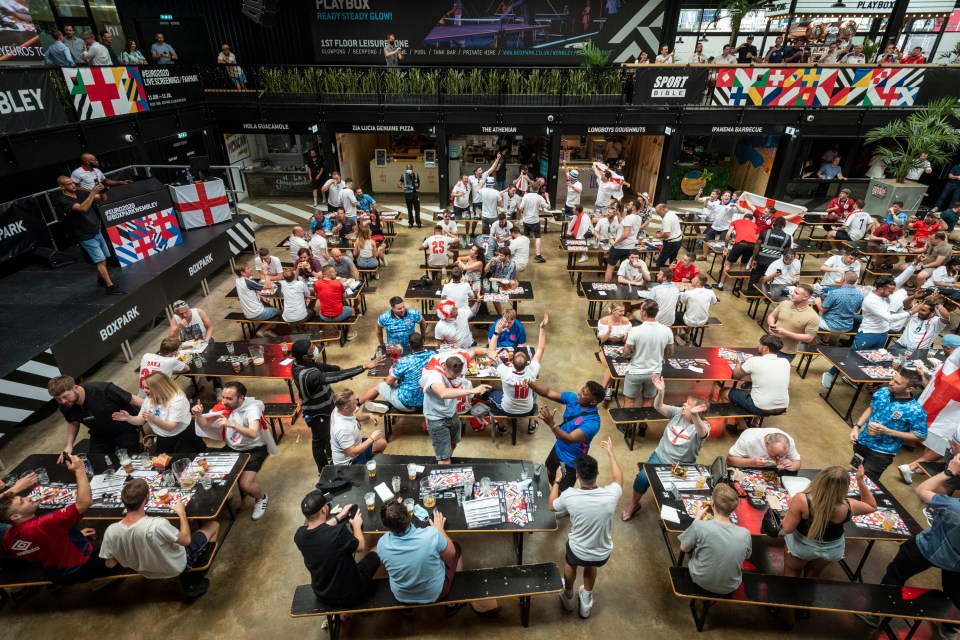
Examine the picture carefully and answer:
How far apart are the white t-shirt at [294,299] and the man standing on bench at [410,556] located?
519 cm

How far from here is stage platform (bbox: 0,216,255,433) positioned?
21.5 ft

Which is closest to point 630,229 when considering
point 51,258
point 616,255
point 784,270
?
point 616,255

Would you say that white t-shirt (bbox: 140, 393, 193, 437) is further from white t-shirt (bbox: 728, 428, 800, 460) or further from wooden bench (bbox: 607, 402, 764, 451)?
white t-shirt (bbox: 728, 428, 800, 460)

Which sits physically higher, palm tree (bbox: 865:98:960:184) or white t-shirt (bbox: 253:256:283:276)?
palm tree (bbox: 865:98:960:184)

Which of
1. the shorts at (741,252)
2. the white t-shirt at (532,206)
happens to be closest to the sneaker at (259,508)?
the white t-shirt at (532,206)

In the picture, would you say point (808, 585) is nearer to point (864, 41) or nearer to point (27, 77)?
point (27, 77)

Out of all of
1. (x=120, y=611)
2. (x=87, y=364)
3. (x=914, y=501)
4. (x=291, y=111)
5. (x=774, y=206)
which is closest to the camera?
(x=120, y=611)

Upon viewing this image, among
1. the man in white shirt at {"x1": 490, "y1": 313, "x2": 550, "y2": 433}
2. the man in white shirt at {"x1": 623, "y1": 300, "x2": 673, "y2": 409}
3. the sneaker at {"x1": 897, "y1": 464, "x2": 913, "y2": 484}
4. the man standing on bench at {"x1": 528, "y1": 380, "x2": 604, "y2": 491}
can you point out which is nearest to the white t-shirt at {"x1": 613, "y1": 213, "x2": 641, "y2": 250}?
the man in white shirt at {"x1": 623, "y1": 300, "x2": 673, "y2": 409}

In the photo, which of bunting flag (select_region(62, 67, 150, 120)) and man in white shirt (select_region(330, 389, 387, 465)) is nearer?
man in white shirt (select_region(330, 389, 387, 465))

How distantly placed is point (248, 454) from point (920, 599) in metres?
6.32

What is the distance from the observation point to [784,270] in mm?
8734

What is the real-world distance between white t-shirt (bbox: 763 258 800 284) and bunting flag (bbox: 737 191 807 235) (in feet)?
5.35

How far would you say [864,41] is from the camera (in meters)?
14.7

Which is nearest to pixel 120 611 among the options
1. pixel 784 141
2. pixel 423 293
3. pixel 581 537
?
pixel 581 537
